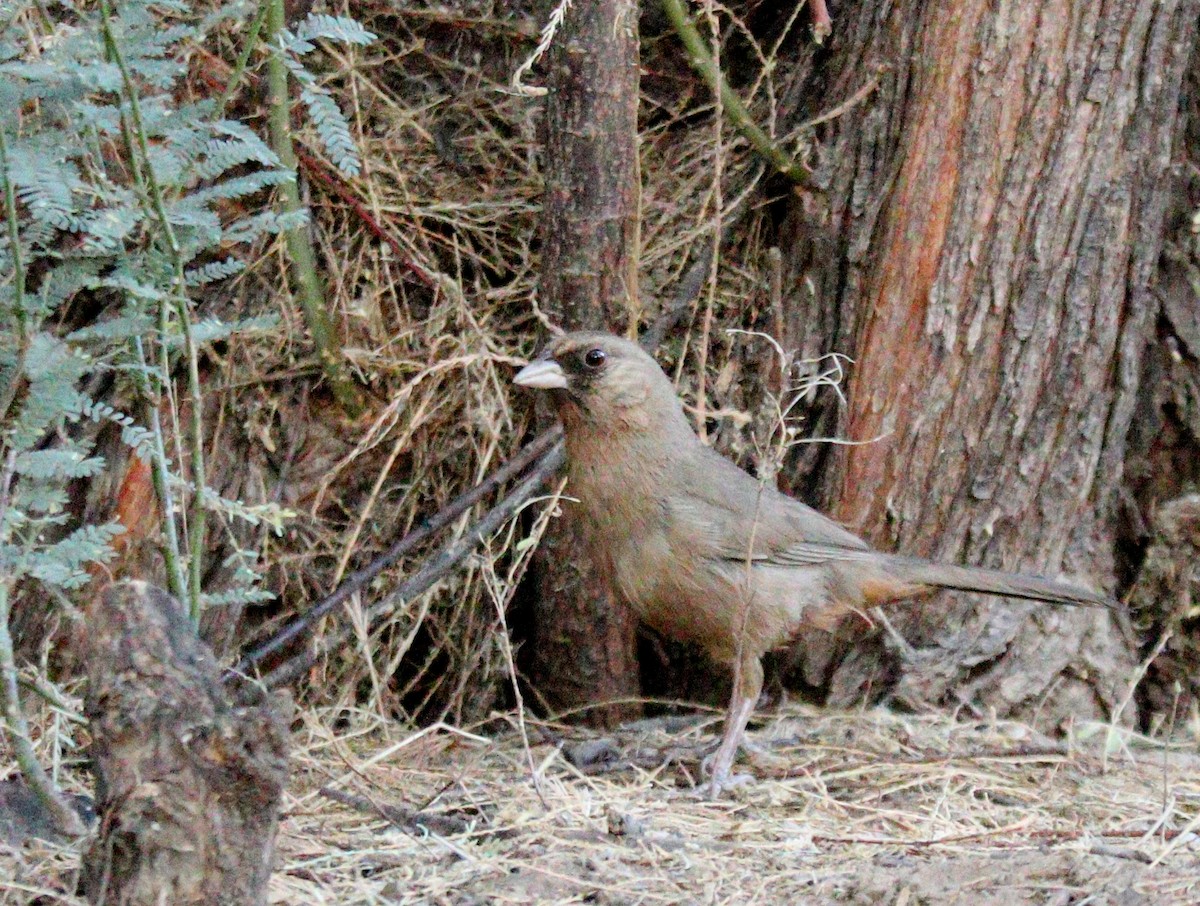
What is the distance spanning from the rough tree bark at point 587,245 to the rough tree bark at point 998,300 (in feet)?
2.45

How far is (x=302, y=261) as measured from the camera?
475cm

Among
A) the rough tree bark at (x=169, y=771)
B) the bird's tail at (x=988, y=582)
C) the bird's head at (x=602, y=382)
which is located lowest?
the rough tree bark at (x=169, y=771)

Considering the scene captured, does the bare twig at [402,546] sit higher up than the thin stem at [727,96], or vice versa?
the thin stem at [727,96]

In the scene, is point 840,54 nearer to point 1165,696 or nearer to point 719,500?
point 719,500

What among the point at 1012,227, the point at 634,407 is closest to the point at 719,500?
the point at 634,407

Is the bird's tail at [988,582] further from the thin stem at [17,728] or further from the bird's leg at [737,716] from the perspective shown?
the thin stem at [17,728]

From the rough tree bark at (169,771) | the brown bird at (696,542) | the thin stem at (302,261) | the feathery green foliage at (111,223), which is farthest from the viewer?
the brown bird at (696,542)

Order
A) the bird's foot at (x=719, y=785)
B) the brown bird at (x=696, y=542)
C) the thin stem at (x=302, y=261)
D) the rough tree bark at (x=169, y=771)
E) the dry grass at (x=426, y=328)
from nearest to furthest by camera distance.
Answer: the rough tree bark at (x=169, y=771) → the bird's foot at (x=719, y=785) → the thin stem at (x=302, y=261) → the brown bird at (x=696, y=542) → the dry grass at (x=426, y=328)

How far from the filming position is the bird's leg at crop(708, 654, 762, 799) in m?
4.38

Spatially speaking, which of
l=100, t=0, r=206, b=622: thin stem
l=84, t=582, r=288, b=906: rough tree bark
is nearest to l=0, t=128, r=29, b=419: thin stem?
l=100, t=0, r=206, b=622: thin stem

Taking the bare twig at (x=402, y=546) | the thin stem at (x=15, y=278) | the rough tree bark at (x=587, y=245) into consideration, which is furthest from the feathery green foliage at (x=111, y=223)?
the rough tree bark at (x=587, y=245)

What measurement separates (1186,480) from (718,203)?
1.82 meters

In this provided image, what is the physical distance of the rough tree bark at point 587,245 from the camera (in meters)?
4.61

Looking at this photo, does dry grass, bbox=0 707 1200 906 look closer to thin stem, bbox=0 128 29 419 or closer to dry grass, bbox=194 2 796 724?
dry grass, bbox=194 2 796 724
